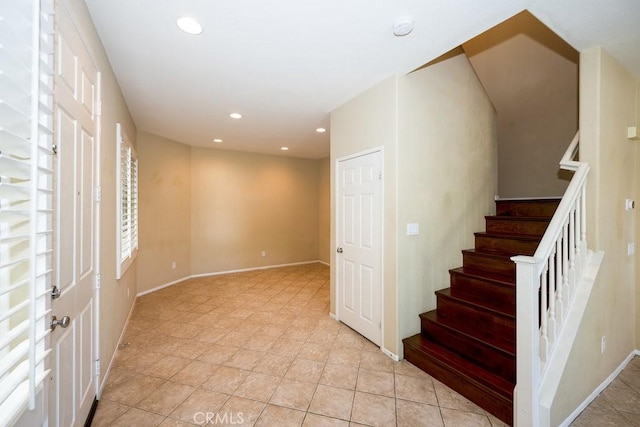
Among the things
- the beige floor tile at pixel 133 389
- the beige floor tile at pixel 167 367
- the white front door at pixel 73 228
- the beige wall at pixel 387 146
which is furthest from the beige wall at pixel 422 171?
the white front door at pixel 73 228

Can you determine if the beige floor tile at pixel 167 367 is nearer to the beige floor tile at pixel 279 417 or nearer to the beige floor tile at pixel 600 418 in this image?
the beige floor tile at pixel 279 417

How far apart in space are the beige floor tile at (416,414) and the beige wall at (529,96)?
11.2 feet

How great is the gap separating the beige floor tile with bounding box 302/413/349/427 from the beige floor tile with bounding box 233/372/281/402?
14.7 inches

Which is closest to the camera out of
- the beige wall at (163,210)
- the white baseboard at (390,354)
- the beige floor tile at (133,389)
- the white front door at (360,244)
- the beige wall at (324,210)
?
the beige floor tile at (133,389)

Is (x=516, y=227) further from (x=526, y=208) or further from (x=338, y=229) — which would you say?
(x=338, y=229)

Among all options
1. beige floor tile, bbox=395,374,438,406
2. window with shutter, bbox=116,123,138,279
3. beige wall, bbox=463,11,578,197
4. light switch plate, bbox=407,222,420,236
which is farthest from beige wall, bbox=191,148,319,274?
beige floor tile, bbox=395,374,438,406

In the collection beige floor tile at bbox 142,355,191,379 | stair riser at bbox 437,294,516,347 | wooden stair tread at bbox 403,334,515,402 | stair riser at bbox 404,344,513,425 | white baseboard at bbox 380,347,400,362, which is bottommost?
beige floor tile at bbox 142,355,191,379

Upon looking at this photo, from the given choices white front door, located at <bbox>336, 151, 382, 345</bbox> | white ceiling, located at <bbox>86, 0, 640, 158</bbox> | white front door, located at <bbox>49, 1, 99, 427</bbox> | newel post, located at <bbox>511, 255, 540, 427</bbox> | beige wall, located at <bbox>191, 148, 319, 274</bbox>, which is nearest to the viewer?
white front door, located at <bbox>49, 1, 99, 427</bbox>

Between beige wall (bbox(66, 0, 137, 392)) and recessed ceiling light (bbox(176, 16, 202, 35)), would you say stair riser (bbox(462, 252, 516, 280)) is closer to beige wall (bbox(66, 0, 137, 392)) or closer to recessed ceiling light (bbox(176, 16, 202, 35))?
recessed ceiling light (bbox(176, 16, 202, 35))

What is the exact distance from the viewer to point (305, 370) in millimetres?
2344

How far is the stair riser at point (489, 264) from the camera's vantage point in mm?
2500

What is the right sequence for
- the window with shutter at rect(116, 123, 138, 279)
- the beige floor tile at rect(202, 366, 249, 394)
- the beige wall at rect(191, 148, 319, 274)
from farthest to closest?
1. the beige wall at rect(191, 148, 319, 274)
2. the window with shutter at rect(116, 123, 138, 279)
3. the beige floor tile at rect(202, 366, 249, 394)

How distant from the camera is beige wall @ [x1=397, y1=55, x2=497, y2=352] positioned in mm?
2531

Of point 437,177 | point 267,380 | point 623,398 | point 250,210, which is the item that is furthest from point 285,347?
point 250,210
